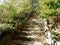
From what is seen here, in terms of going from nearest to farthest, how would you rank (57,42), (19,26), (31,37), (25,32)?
(57,42)
(31,37)
(25,32)
(19,26)

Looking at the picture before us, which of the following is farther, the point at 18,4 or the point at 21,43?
the point at 18,4

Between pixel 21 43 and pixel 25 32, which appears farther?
pixel 25 32

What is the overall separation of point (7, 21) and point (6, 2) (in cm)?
128

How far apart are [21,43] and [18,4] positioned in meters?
3.19

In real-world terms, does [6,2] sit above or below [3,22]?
above

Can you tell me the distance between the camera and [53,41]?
699 cm

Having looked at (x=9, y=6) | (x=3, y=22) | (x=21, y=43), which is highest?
(x=9, y=6)

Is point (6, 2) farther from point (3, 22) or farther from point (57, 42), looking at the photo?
point (57, 42)

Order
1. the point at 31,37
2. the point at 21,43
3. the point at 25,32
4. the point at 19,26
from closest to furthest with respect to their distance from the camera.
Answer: the point at 21,43 → the point at 31,37 → the point at 25,32 → the point at 19,26

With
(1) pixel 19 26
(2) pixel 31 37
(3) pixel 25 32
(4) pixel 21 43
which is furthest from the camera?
(1) pixel 19 26

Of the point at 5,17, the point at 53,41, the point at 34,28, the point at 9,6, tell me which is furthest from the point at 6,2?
the point at 53,41

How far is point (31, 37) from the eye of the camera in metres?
8.56

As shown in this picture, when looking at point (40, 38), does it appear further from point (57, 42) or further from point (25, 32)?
point (57, 42)

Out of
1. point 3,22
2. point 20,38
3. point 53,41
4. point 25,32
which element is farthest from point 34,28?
point 53,41
